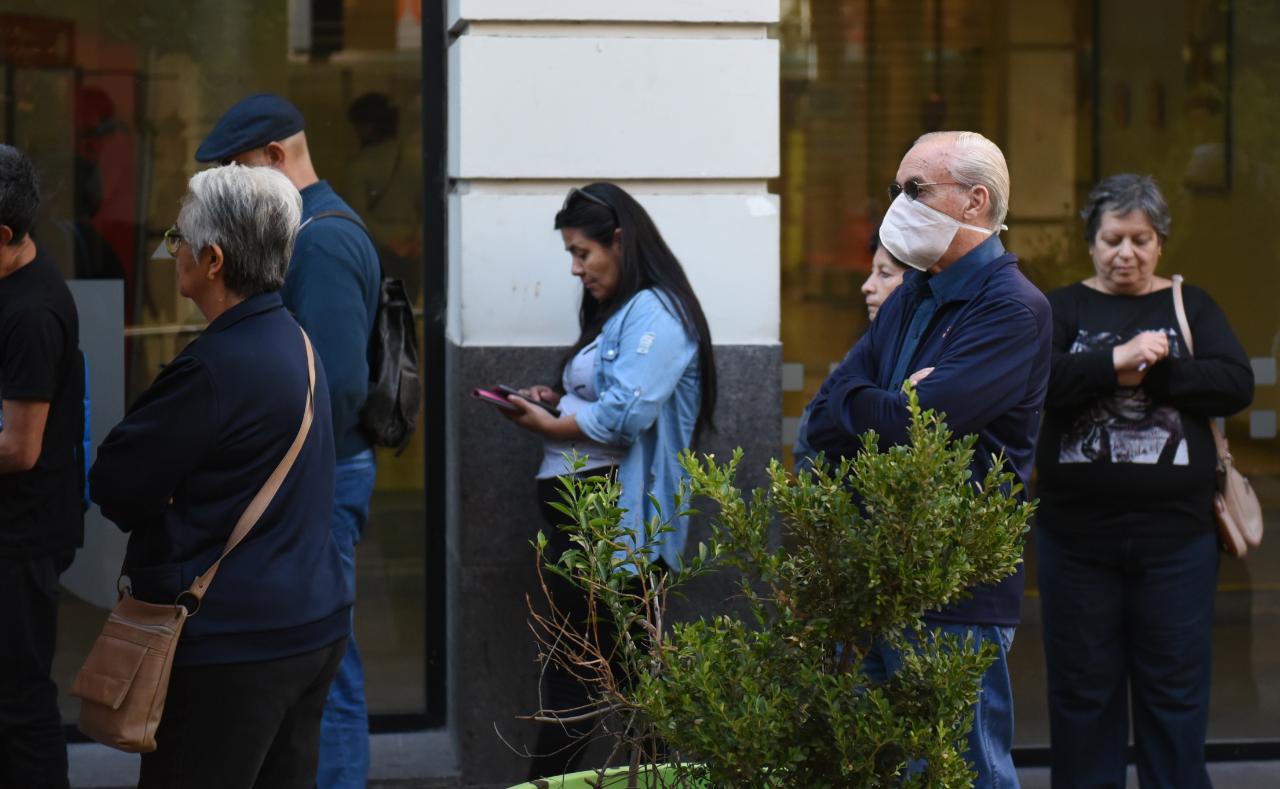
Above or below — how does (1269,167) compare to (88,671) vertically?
above

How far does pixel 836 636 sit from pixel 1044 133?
3.98 m

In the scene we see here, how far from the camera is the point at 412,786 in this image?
223 inches

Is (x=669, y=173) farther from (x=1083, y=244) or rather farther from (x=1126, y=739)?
(x=1126, y=739)

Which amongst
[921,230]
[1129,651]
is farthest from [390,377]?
[1129,651]

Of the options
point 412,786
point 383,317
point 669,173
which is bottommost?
point 412,786

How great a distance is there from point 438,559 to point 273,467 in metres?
2.76

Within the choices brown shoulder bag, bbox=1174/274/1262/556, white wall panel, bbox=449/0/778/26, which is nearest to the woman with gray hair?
white wall panel, bbox=449/0/778/26

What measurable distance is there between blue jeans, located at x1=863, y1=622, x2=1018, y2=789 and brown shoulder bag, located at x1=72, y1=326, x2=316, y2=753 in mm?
1298

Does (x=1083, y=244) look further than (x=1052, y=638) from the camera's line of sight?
Yes

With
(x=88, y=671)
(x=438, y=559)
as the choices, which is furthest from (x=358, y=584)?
(x=88, y=671)

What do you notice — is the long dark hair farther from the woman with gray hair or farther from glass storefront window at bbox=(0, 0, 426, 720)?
the woman with gray hair

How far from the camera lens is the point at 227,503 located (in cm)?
329

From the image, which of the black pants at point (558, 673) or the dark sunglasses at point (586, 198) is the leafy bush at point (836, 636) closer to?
the black pants at point (558, 673)

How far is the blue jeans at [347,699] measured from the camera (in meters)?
4.86
